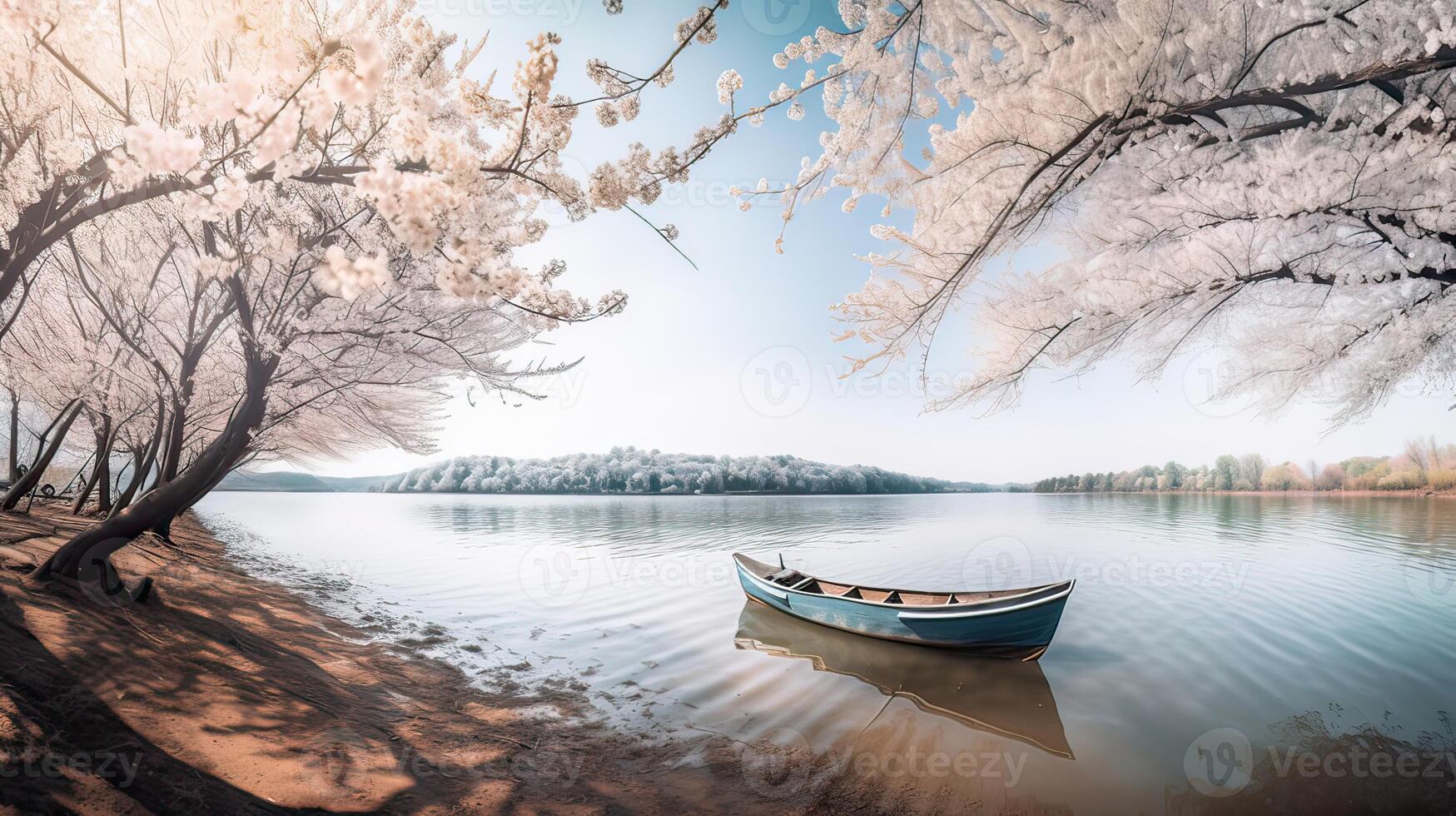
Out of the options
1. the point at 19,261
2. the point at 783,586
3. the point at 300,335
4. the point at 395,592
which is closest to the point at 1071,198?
the point at 783,586

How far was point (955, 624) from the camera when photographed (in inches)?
336

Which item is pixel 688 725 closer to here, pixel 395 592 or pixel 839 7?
pixel 839 7

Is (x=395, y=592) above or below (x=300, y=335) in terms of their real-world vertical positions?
below

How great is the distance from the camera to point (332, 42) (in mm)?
2133

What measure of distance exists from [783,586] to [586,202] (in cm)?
890

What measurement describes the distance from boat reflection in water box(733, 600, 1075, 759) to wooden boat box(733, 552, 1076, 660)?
0.25 meters

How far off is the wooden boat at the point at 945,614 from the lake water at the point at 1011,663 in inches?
14.1

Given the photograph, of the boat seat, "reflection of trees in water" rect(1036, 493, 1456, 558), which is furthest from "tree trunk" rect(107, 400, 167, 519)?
"reflection of trees in water" rect(1036, 493, 1456, 558)
